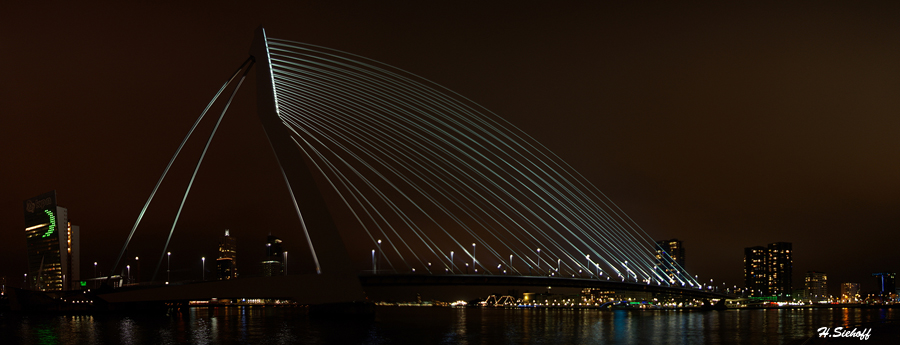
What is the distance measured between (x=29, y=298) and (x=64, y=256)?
34.3 metres

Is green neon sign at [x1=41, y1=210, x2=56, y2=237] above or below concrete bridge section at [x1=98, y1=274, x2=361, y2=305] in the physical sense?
above

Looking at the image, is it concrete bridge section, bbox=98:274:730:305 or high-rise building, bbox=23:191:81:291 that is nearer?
concrete bridge section, bbox=98:274:730:305

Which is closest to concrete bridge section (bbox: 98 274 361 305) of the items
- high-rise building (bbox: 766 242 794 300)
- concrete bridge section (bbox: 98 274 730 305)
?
concrete bridge section (bbox: 98 274 730 305)

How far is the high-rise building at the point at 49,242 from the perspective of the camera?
89.8 metres

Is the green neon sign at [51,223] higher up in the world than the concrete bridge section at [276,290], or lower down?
higher up

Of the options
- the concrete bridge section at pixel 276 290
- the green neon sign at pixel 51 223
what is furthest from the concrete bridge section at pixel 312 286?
the green neon sign at pixel 51 223

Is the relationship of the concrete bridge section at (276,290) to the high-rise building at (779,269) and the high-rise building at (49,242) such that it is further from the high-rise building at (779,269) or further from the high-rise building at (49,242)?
the high-rise building at (779,269)

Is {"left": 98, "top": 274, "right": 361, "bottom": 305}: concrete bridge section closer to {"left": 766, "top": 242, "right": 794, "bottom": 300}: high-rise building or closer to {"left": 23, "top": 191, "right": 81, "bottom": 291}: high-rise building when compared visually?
{"left": 23, "top": 191, "right": 81, "bottom": 291}: high-rise building

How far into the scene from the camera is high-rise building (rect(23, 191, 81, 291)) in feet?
295

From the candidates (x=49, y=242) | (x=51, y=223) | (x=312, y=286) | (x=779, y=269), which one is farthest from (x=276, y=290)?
(x=779, y=269)

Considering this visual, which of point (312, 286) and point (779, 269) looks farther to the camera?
point (779, 269)

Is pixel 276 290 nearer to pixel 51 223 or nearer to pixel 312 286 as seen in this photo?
pixel 312 286

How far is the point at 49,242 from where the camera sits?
91.2 meters

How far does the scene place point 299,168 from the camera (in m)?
30.5
